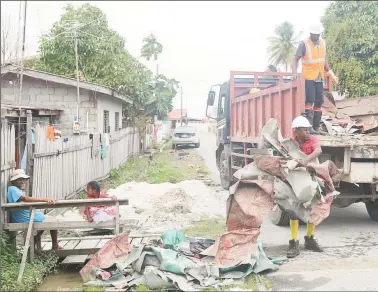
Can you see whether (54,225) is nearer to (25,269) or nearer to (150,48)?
(25,269)

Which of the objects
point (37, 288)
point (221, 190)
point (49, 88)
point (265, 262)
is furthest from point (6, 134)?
point (49, 88)

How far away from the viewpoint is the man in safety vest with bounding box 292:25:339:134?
734 cm

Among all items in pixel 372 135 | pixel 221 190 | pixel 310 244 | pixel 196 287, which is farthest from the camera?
pixel 221 190

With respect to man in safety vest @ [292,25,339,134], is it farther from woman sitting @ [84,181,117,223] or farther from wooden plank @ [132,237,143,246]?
woman sitting @ [84,181,117,223]

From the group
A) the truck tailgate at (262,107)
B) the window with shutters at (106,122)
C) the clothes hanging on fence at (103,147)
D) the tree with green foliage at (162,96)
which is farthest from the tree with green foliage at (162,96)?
the truck tailgate at (262,107)

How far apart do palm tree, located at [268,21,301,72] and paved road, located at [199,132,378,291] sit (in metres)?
35.3

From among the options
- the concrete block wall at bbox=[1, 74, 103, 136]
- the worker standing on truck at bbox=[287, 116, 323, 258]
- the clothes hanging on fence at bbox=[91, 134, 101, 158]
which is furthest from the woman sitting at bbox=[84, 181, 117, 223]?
the concrete block wall at bbox=[1, 74, 103, 136]

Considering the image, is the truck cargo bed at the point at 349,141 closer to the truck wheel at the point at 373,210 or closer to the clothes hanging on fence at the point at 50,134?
the truck wheel at the point at 373,210

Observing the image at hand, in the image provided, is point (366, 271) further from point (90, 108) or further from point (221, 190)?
point (90, 108)

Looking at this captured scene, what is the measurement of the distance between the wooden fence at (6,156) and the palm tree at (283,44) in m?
38.4

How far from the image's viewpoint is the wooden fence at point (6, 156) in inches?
204

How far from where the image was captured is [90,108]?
14008mm

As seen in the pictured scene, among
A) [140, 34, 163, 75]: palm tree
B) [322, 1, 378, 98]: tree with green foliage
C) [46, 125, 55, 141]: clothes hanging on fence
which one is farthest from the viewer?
[140, 34, 163, 75]: palm tree

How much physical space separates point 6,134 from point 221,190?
24.7 ft
